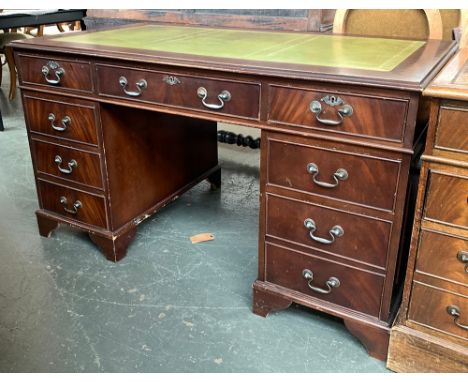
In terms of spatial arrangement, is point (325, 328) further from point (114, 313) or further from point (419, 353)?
point (114, 313)

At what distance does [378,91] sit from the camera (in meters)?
1.23

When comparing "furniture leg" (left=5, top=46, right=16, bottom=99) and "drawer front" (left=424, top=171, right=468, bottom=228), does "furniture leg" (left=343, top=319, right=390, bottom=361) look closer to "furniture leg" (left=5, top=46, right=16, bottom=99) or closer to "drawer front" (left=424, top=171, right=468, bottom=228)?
"drawer front" (left=424, top=171, right=468, bottom=228)

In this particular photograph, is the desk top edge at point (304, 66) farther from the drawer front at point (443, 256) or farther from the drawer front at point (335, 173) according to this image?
the drawer front at point (443, 256)

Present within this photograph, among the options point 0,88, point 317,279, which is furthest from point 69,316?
point 0,88

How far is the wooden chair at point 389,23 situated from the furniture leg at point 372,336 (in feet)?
3.97

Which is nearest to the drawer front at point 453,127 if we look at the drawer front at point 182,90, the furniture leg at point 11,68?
the drawer front at point 182,90

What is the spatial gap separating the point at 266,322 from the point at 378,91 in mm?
884

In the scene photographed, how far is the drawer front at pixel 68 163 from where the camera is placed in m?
1.92

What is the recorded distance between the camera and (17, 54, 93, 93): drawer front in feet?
5.74

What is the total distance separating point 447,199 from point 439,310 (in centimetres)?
33

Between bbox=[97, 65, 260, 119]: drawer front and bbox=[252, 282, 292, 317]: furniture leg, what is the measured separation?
0.61 meters

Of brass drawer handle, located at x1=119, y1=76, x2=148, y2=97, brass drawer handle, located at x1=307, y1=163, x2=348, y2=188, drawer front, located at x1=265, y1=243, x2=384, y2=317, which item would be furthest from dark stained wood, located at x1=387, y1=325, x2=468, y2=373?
brass drawer handle, located at x1=119, y1=76, x2=148, y2=97

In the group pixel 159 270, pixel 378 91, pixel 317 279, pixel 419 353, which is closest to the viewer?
pixel 378 91

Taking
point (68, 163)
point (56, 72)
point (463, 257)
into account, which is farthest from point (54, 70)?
point (463, 257)
